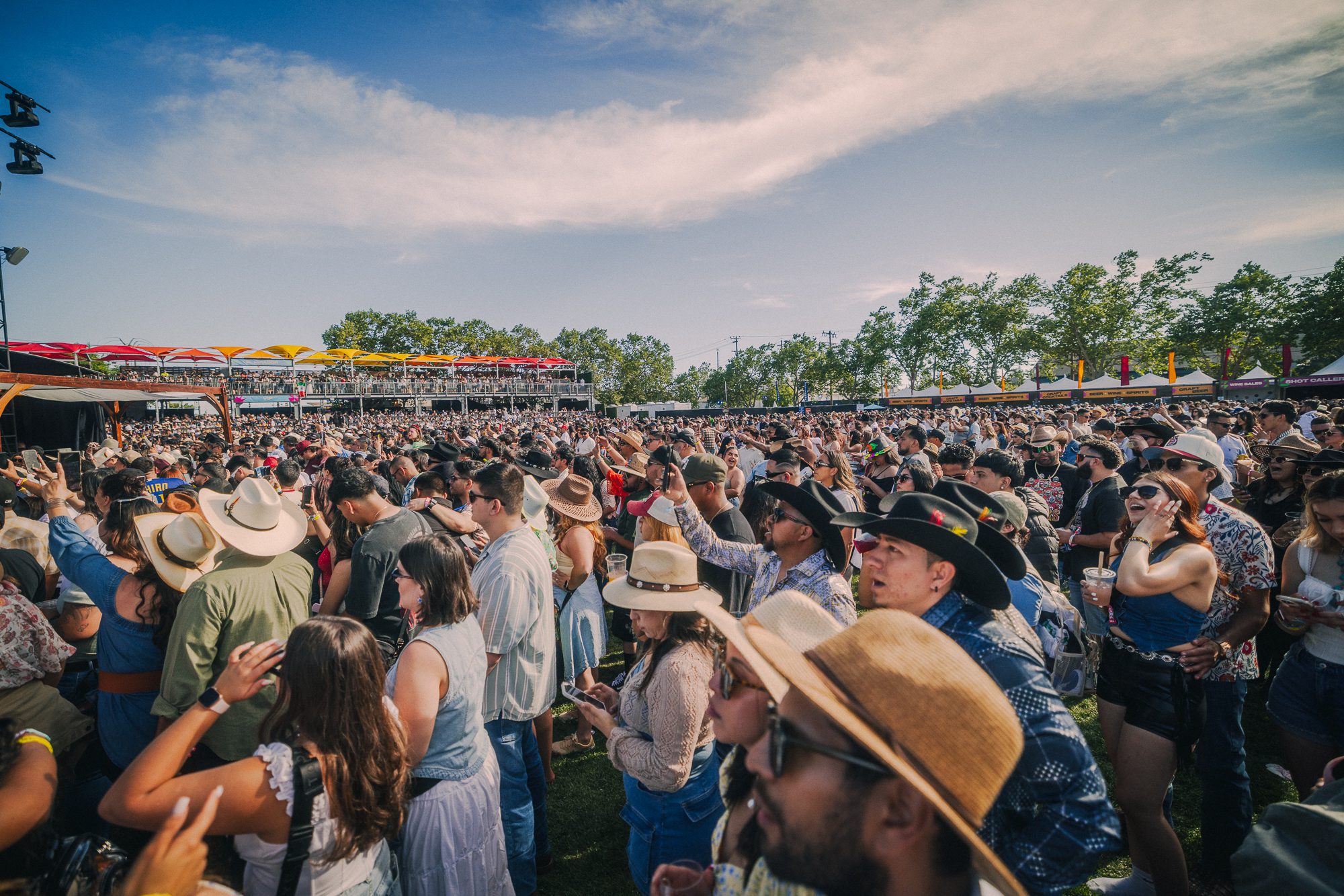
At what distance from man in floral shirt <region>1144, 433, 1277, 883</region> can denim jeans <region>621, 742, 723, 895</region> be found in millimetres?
2285

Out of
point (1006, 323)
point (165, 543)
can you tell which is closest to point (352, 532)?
point (165, 543)

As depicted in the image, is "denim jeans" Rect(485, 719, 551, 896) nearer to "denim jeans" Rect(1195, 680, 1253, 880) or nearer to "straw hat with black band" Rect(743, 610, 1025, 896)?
"straw hat with black band" Rect(743, 610, 1025, 896)

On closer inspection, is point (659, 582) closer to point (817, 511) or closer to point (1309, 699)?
point (817, 511)

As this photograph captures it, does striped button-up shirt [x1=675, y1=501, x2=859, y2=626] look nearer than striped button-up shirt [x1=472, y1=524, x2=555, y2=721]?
Yes

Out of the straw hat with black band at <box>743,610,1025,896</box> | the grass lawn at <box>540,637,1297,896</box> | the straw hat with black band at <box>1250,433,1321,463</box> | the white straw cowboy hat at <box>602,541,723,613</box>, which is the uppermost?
the straw hat with black band at <box>1250,433,1321,463</box>

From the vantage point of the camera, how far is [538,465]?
275 inches

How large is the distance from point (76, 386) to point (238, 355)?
3553cm

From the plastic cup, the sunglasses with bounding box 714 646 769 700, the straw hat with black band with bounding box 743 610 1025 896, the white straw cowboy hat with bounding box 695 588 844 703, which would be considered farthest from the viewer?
the plastic cup

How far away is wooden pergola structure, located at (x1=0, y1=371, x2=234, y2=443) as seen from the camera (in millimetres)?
9555

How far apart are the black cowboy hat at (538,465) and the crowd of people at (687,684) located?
1.05 meters

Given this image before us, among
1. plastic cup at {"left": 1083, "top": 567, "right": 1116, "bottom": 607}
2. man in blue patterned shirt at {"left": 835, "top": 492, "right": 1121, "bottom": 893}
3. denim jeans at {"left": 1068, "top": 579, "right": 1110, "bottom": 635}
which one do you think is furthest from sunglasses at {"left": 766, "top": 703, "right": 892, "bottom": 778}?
denim jeans at {"left": 1068, "top": 579, "right": 1110, "bottom": 635}

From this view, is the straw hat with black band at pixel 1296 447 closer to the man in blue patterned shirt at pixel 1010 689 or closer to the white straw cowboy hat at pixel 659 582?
the man in blue patterned shirt at pixel 1010 689

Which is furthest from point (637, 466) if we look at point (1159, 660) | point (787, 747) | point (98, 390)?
point (98, 390)


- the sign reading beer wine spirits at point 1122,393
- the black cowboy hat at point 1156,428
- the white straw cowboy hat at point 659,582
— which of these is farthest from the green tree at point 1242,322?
the white straw cowboy hat at point 659,582
